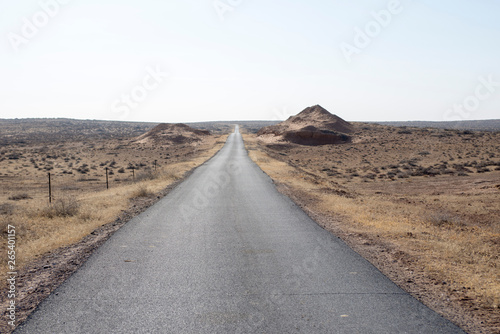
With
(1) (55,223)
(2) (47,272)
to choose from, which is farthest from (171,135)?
(2) (47,272)

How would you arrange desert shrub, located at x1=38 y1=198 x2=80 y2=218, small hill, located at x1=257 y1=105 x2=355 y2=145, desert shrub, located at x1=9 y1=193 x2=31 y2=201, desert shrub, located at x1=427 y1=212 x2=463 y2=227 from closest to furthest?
desert shrub, located at x1=427 y1=212 x2=463 y2=227 → desert shrub, located at x1=38 y1=198 x2=80 y2=218 → desert shrub, located at x1=9 y1=193 x2=31 y2=201 → small hill, located at x1=257 y1=105 x2=355 y2=145

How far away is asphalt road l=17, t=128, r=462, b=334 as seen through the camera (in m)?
4.65

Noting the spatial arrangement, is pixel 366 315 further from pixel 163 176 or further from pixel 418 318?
pixel 163 176

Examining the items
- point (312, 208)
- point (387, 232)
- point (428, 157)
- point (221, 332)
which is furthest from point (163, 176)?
point (428, 157)

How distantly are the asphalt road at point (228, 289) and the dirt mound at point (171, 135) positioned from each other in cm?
7395

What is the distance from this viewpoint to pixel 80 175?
32.5 m

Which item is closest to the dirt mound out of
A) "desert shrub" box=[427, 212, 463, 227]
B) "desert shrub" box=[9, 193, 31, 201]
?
"desert shrub" box=[9, 193, 31, 201]

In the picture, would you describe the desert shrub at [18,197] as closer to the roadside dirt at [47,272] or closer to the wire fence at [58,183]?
the wire fence at [58,183]

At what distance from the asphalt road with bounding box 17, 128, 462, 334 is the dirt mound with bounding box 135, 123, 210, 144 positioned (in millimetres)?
73951

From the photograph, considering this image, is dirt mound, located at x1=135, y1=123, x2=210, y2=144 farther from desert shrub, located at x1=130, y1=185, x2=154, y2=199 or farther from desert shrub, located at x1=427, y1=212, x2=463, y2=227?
desert shrub, located at x1=427, y1=212, x2=463, y2=227

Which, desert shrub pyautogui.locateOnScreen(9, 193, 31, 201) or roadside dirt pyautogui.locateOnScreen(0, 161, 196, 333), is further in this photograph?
desert shrub pyautogui.locateOnScreen(9, 193, 31, 201)

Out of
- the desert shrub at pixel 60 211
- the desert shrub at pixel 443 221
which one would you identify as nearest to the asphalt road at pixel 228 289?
the desert shrub at pixel 60 211

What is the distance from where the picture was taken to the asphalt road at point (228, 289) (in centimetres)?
465

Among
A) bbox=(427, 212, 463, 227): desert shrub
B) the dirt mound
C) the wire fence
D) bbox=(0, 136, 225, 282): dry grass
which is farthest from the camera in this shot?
the dirt mound
